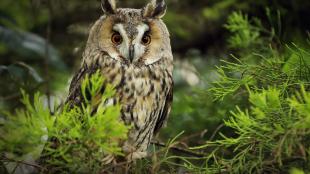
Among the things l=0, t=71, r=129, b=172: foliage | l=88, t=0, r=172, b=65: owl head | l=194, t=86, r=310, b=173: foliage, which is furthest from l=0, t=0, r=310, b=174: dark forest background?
l=88, t=0, r=172, b=65: owl head

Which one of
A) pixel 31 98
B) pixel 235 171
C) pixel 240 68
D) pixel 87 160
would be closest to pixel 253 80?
pixel 240 68

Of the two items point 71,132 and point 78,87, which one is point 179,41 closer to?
point 78,87

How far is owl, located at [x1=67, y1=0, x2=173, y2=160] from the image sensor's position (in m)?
3.06

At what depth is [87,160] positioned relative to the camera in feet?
6.68

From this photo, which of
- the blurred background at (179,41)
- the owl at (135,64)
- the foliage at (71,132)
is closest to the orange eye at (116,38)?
the owl at (135,64)

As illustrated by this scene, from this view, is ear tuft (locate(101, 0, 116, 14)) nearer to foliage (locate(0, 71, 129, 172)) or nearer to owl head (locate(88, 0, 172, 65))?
owl head (locate(88, 0, 172, 65))

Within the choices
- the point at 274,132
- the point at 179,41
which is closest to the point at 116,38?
the point at 274,132

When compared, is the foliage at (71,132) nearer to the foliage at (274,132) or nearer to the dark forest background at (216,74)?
the dark forest background at (216,74)

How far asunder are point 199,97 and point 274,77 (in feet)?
4.34

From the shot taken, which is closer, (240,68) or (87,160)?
(87,160)

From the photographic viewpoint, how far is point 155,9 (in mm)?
3238

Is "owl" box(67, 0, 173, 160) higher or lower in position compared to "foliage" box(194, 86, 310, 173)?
higher

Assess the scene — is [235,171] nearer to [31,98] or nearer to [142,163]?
[142,163]

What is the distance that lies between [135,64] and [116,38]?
169 millimetres
